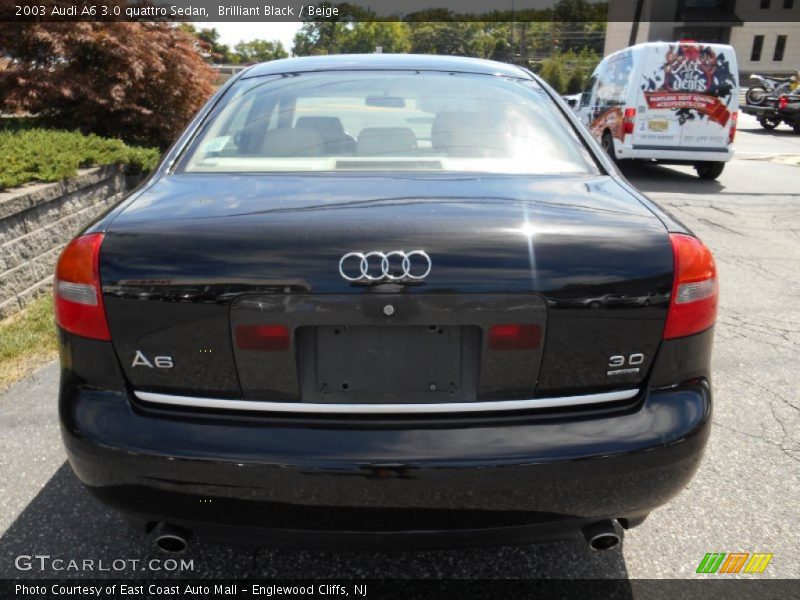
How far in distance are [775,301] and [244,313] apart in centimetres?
478

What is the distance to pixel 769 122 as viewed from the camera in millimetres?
→ 22875

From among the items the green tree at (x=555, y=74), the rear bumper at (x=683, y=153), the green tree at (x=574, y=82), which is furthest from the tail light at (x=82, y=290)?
the green tree at (x=574, y=82)

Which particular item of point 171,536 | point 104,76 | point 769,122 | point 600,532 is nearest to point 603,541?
point 600,532

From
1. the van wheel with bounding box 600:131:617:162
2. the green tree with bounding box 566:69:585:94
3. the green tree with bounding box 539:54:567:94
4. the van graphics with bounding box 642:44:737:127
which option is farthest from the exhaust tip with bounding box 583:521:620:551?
the green tree with bounding box 566:69:585:94

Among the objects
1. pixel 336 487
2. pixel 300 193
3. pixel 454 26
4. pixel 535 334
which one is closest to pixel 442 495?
pixel 336 487

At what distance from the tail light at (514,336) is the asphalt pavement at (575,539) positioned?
71 centimetres

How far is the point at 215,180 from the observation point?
2.10 metres

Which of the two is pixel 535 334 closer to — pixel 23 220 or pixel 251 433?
pixel 251 433

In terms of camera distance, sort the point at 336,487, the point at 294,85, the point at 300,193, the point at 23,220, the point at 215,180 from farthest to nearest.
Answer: the point at 23,220 → the point at 294,85 → the point at 215,180 → the point at 300,193 → the point at 336,487

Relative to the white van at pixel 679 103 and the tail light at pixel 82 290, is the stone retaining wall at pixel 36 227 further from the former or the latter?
the white van at pixel 679 103

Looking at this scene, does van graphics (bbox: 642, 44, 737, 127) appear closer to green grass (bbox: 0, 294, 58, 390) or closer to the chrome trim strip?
green grass (bbox: 0, 294, 58, 390)

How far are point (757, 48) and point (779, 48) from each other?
194cm

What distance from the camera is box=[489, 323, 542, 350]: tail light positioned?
5.48 ft

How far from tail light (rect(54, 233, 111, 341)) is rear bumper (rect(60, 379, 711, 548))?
0.19 m
